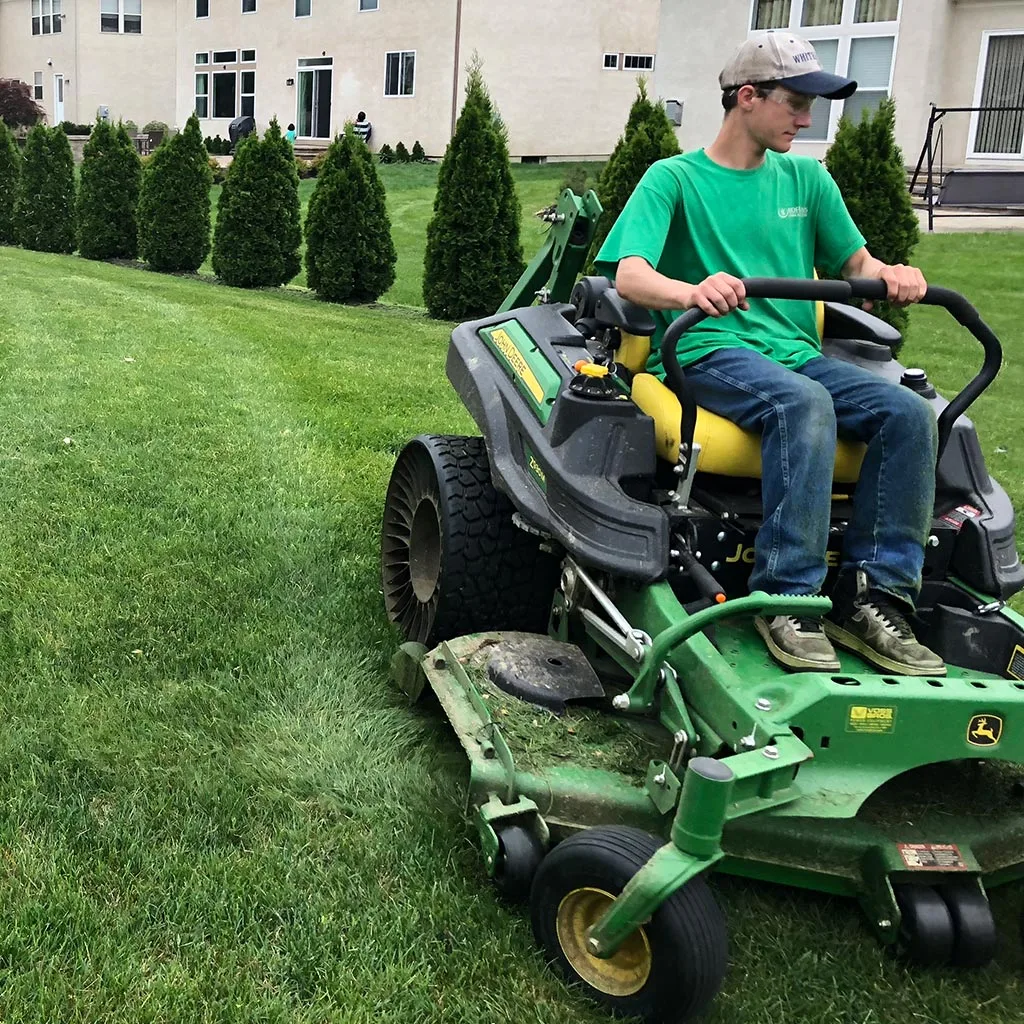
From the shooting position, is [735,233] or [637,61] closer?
A: [735,233]

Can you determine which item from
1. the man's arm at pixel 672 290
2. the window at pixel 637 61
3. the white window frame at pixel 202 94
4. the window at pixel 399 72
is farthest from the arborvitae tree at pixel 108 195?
the white window frame at pixel 202 94

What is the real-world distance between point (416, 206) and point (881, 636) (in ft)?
66.5

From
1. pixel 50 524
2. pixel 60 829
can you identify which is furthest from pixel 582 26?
pixel 60 829

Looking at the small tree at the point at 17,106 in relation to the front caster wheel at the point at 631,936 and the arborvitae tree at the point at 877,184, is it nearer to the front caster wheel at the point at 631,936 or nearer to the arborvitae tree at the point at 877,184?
the arborvitae tree at the point at 877,184

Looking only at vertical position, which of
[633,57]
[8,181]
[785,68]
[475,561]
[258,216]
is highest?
[633,57]

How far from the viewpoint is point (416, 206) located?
21.7 m

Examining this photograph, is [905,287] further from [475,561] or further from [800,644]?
[475,561]

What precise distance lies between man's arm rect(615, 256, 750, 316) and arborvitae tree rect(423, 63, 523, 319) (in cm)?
809

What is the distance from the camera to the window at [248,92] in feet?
111

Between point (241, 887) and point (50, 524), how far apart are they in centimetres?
235

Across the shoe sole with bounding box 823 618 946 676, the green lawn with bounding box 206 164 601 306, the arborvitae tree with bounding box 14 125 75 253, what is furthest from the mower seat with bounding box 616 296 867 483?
the arborvitae tree with bounding box 14 125 75 253

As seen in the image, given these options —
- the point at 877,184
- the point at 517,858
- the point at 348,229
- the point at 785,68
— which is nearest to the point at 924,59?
the point at 877,184

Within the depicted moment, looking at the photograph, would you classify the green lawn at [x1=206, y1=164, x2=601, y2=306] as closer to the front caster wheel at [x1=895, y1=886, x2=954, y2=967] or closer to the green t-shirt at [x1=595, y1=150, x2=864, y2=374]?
the green t-shirt at [x1=595, y1=150, x2=864, y2=374]

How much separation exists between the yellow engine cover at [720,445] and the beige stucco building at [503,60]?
17305 millimetres
